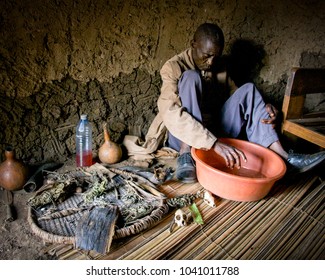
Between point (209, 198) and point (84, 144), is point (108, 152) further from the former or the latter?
point (209, 198)

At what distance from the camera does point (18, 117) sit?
1.77 metres

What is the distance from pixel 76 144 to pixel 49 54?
0.65 m

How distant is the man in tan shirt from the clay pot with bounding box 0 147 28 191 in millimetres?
917

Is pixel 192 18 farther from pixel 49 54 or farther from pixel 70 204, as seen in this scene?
pixel 70 204

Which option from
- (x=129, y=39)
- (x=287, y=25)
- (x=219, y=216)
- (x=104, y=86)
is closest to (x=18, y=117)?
(x=104, y=86)

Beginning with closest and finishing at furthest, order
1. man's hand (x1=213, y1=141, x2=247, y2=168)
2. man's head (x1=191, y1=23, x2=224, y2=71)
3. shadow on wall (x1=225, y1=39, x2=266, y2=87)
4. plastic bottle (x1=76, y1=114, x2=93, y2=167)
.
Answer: man's hand (x1=213, y1=141, x2=247, y2=168)
man's head (x1=191, y1=23, x2=224, y2=71)
plastic bottle (x1=76, y1=114, x2=93, y2=167)
shadow on wall (x1=225, y1=39, x2=266, y2=87)

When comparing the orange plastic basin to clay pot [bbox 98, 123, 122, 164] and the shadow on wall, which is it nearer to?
clay pot [bbox 98, 123, 122, 164]

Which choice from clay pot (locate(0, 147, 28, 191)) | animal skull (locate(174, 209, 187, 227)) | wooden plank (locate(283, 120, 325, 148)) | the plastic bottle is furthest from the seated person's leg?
clay pot (locate(0, 147, 28, 191))

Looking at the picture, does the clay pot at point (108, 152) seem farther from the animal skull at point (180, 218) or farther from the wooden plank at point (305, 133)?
the wooden plank at point (305, 133)

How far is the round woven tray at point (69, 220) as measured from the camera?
128cm

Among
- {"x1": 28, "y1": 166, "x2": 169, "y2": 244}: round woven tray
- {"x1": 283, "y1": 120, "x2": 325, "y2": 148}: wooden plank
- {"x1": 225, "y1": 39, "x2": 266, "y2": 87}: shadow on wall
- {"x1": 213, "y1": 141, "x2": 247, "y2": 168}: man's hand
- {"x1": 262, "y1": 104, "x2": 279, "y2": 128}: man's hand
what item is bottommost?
{"x1": 28, "y1": 166, "x2": 169, "y2": 244}: round woven tray

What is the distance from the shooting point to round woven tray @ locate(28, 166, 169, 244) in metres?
1.28

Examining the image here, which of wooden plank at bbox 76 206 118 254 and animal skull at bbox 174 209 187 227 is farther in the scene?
animal skull at bbox 174 209 187 227

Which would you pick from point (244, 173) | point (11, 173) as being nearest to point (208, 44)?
point (244, 173)
